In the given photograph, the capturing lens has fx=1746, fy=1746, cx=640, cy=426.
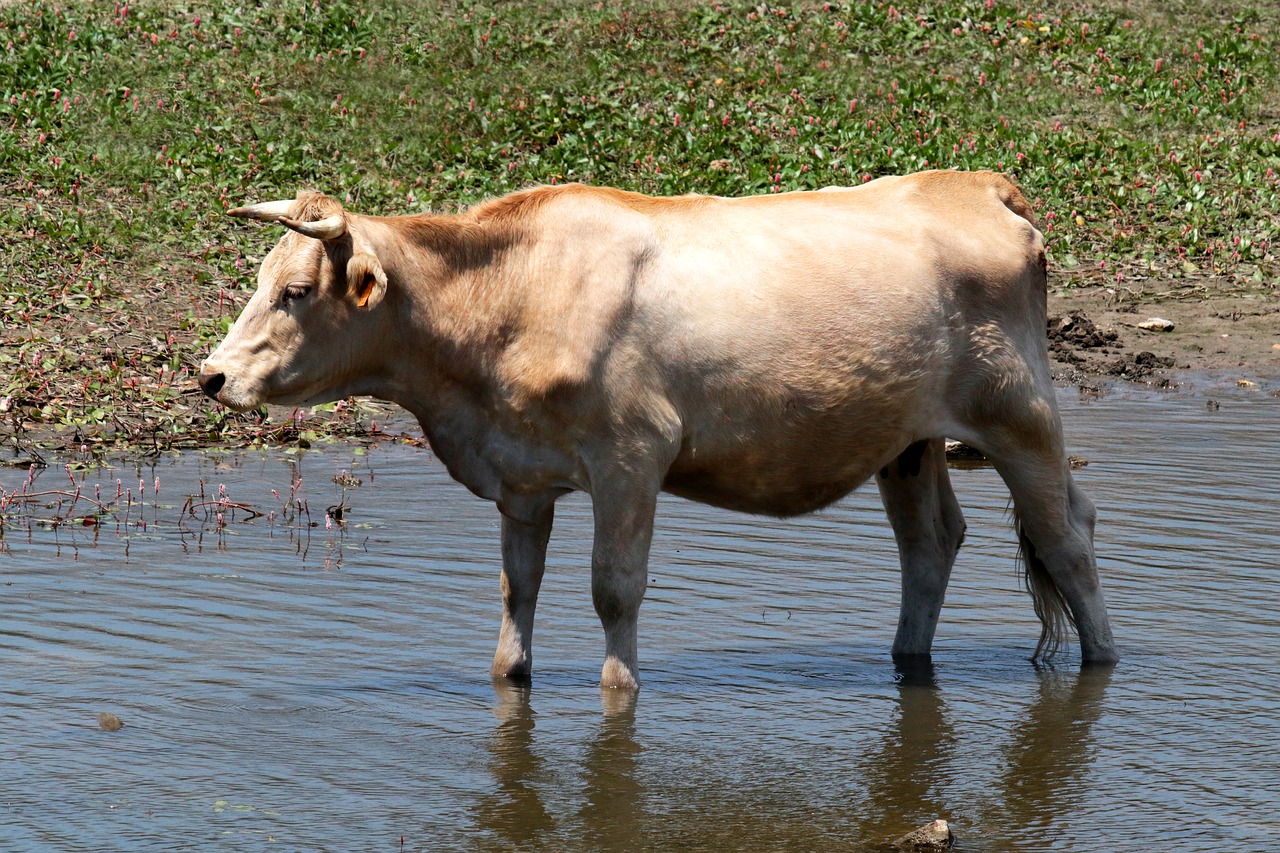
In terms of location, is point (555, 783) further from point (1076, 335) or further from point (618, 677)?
point (1076, 335)

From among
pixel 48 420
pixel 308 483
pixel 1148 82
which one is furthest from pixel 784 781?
pixel 1148 82

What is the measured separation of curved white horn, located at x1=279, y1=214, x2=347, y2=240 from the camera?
5.49 metres

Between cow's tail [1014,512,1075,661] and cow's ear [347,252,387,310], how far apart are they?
2.63 metres

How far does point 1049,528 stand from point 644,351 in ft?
5.92

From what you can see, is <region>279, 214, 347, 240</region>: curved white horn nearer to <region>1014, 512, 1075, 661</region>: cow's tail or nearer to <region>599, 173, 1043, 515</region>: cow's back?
<region>599, 173, 1043, 515</region>: cow's back

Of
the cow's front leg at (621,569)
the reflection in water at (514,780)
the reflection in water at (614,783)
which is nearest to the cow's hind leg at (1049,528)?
→ the cow's front leg at (621,569)

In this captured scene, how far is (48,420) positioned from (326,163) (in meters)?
6.12

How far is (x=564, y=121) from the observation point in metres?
16.8

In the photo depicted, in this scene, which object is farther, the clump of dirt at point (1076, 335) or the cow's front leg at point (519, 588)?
the clump of dirt at point (1076, 335)

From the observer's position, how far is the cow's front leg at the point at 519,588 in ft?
20.0

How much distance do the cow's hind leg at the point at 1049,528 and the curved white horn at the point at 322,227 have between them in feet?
8.08

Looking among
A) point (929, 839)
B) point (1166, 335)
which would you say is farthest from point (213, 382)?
point (1166, 335)

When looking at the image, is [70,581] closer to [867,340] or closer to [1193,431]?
[867,340]

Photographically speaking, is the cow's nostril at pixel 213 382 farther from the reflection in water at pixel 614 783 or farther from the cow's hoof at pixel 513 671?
the reflection in water at pixel 614 783
